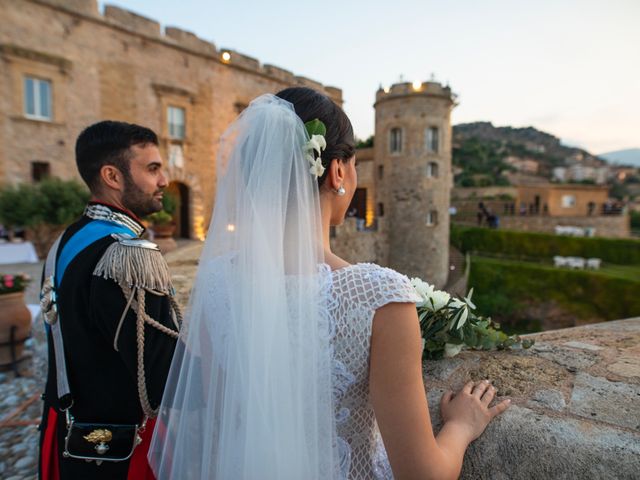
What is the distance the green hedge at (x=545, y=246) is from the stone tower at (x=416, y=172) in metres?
4.28

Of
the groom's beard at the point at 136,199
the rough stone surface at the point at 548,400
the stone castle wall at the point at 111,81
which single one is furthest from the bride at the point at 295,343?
the stone castle wall at the point at 111,81

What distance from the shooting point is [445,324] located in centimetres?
158

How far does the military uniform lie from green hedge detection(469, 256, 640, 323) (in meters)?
19.1

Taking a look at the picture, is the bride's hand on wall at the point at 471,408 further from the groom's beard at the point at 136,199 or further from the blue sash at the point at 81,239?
the groom's beard at the point at 136,199

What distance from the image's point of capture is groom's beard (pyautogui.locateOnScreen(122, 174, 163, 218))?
2016 mm

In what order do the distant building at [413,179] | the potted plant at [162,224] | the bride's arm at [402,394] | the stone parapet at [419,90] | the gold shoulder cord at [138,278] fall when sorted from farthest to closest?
the distant building at [413,179]
the stone parapet at [419,90]
the potted plant at [162,224]
the gold shoulder cord at [138,278]
the bride's arm at [402,394]

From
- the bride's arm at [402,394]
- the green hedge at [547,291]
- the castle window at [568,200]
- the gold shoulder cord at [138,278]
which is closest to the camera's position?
the bride's arm at [402,394]

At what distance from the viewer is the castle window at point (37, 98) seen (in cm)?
1299

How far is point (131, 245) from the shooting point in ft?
5.25

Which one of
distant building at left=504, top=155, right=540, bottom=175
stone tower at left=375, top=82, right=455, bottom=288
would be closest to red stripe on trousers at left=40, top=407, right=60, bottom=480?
stone tower at left=375, top=82, right=455, bottom=288

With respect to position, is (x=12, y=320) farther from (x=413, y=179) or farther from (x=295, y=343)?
(x=413, y=179)

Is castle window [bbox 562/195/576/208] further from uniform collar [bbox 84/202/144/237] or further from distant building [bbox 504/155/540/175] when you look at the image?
uniform collar [bbox 84/202/144/237]

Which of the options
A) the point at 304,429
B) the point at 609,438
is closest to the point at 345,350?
the point at 304,429

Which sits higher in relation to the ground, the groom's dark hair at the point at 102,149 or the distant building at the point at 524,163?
the distant building at the point at 524,163
